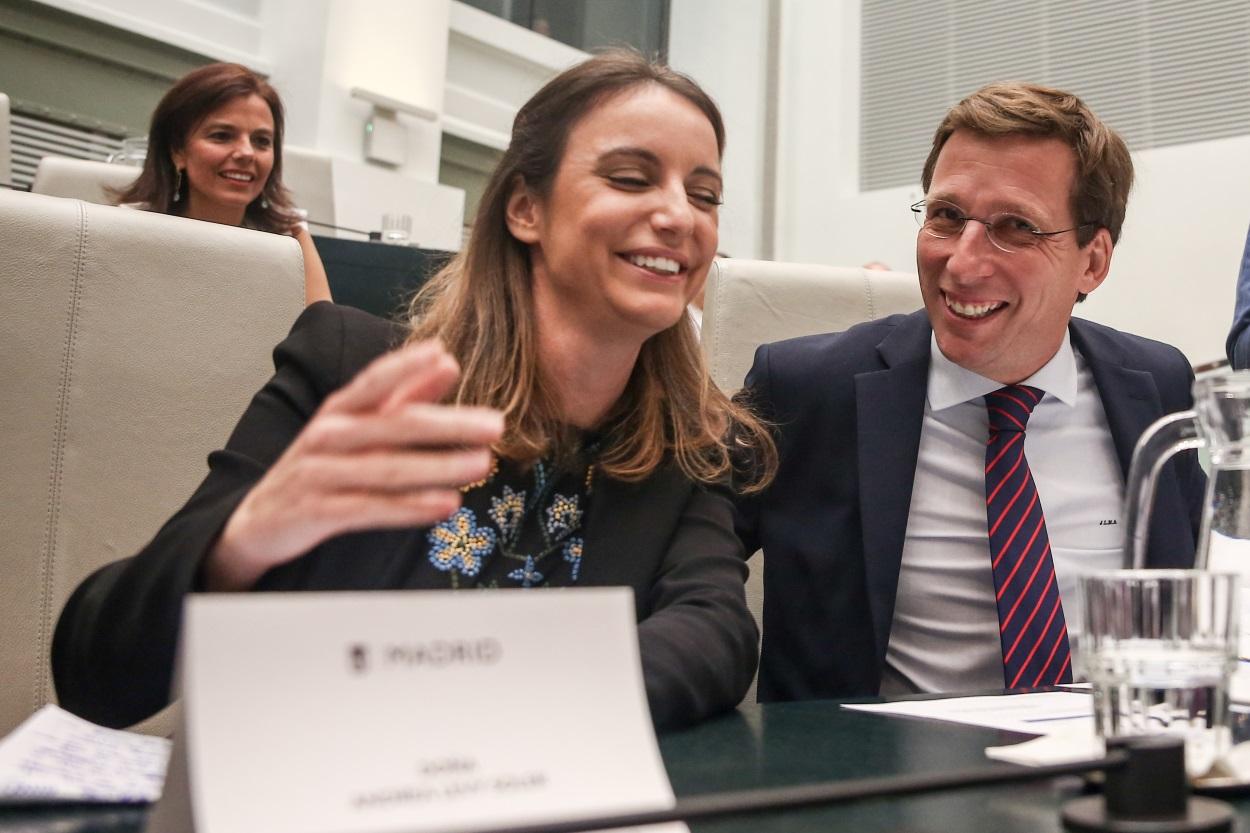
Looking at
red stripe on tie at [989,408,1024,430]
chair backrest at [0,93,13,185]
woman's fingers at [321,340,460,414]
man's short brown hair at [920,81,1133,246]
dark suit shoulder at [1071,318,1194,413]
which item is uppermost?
chair backrest at [0,93,13,185]

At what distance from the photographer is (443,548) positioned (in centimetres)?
101

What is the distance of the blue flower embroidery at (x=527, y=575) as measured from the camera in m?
1.02

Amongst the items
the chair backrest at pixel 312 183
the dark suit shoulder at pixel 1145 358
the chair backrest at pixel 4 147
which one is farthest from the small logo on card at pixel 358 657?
the chair backrest at pixel 312 183

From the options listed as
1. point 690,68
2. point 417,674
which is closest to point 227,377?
point 417,674

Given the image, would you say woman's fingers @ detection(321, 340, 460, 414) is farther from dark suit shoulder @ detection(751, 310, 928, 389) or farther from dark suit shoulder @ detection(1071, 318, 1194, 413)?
dark suit shoulder @ detection(1071, 318, 1194, 413)

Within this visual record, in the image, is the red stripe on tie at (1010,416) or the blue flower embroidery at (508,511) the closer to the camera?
the blue flower embroidery at (508,511)

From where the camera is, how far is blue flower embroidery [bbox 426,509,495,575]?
100 centimetres

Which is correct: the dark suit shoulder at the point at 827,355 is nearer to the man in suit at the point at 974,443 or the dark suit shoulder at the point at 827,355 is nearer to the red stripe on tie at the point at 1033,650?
the man in suit at the point at 974,443

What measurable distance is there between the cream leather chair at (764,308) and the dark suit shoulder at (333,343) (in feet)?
2.00

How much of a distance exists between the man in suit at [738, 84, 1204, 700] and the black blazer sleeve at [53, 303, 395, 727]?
23.7 inches

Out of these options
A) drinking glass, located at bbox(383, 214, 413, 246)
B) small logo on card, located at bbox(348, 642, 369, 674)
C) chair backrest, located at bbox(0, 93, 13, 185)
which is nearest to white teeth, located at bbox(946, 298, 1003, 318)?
small logo on card, located at bbox(348, 642, 369, 674)

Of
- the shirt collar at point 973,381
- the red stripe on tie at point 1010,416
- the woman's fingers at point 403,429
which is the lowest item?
the woman's fingers at point 403,429

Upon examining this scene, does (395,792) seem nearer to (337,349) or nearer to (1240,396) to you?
(1240,396)

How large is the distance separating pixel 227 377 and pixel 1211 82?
3.83 m
